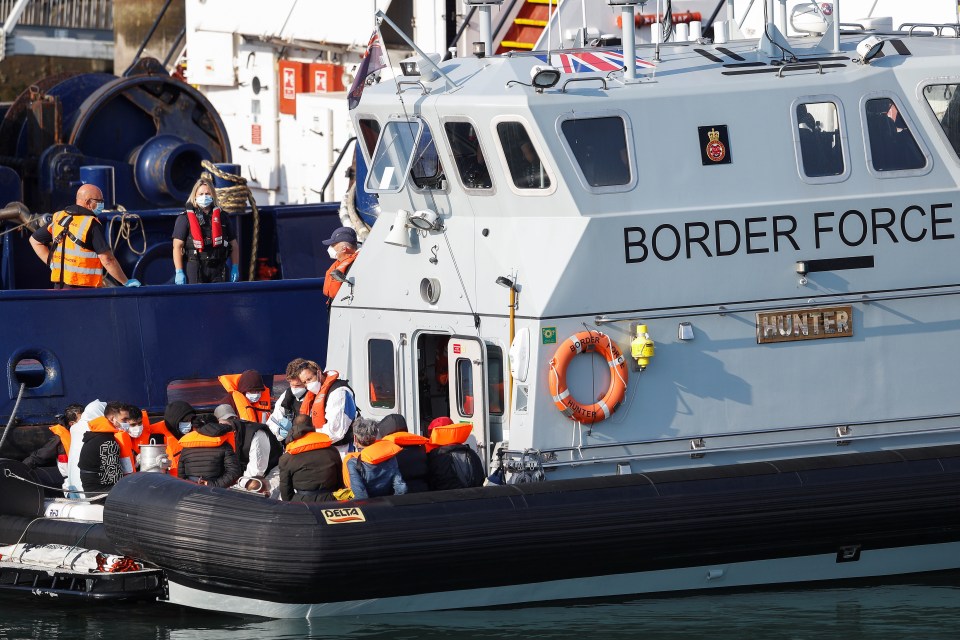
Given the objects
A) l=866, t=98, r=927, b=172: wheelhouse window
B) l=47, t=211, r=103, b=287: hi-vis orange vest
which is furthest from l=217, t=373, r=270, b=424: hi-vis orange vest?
l=866, t=98, r=927, b=172: wheelhouse window

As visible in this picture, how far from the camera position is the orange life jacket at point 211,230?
11.2m

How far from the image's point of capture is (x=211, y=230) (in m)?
11.3

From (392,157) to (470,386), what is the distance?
1336 mm

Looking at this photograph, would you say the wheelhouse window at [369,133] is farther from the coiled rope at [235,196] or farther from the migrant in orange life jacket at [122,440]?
the coiled rope at [235,196]

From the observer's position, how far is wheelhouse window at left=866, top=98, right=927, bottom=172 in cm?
804

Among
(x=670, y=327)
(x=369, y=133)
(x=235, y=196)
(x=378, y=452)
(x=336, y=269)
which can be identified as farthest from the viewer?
(x=235, y=196)

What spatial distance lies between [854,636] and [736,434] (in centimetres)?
119

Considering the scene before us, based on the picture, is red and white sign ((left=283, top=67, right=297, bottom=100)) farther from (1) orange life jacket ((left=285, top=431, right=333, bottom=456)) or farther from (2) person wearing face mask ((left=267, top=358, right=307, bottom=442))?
(1) orange life jacket ((left=285, top=431, right=333, bottom=456))

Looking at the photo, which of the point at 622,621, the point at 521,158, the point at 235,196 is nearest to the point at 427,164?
the point at 521,158

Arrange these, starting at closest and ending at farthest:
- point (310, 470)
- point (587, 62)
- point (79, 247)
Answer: point (310, 470), point (587, 62), point (79, 247)

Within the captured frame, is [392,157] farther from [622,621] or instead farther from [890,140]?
[622,621]

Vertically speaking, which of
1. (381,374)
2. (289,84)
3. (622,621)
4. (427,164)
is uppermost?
(289,84)

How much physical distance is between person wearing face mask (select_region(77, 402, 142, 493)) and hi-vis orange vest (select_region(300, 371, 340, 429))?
39.3 inches

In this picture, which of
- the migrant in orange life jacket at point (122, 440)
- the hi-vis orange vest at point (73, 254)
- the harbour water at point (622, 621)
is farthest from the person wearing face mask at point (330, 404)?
the hi-vis orange vest at point (73, 254)
